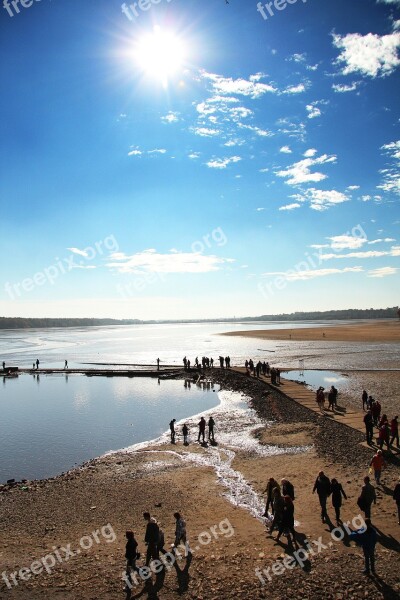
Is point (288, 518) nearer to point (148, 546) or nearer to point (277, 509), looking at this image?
point (277, 509)

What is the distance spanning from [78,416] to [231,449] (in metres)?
15.1

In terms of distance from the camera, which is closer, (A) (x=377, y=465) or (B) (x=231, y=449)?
(A) (x=377, y=465)

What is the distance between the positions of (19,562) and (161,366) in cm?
4199

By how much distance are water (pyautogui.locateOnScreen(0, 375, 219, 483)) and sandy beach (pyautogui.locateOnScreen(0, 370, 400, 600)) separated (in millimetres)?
2679

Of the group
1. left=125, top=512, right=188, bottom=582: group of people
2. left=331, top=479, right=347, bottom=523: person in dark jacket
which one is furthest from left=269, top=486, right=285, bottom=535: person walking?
left=125, top=512, right=188, bottom=582: group of people

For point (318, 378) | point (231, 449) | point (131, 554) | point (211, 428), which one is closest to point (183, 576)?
point (131, 554)

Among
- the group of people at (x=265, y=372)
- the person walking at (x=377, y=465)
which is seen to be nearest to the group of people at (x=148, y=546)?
the person walking at (x=377, y=465)

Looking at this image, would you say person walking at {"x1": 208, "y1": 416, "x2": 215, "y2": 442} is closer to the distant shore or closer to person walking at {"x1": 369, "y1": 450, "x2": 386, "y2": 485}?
person walking at {"x1": 369, "y1": 450, "x2": 386, "y2": 485}

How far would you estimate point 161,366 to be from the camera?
53.0 m

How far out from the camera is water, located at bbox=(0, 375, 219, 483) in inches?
849

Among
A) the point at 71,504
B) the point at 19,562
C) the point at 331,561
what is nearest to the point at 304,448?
the point at 331,561

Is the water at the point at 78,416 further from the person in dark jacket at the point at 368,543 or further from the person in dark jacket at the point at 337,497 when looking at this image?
the person in dark jacket at the point at 368,543

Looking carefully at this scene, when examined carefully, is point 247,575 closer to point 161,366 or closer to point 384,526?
point 384,526

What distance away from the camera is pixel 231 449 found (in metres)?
20.7
